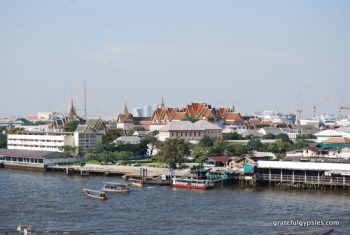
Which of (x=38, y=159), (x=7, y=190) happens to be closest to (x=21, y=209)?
(x=7, y=190)

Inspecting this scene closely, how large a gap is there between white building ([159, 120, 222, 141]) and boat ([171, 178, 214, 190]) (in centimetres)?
2963

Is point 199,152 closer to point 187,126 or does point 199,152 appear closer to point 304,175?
point 304,175

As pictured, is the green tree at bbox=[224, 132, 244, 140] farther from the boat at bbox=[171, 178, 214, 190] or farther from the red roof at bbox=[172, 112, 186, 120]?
the boat at bbox=[171, 178, 214, 190]

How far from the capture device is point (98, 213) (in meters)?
33.8

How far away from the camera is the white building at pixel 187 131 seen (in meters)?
75.2

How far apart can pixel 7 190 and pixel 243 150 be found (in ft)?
74.2

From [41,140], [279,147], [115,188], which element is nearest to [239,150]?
[279,147]

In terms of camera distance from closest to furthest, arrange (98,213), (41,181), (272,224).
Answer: (272,224) → (98,213) → (41,181)

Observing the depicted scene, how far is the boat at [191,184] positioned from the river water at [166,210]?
96cm

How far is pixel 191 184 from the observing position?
43875 mm

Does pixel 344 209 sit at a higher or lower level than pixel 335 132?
lower

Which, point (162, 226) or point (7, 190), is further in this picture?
point (7, 190)

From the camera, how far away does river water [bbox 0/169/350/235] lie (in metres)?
29.6

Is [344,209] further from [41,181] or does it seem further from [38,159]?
[38,159]
